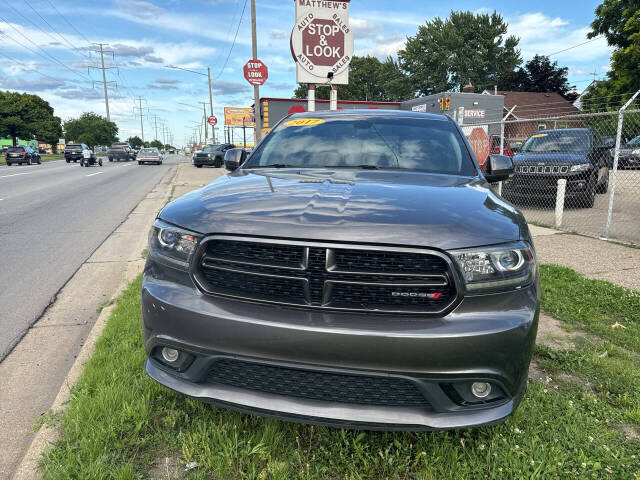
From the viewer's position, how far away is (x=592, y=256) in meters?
5.80

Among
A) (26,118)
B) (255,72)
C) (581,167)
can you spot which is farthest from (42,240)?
(26,118)

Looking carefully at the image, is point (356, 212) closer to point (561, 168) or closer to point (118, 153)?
point (561, 168)

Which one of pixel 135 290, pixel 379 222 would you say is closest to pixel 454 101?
pixel 135 290

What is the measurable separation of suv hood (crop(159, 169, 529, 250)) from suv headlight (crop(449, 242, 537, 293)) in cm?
4

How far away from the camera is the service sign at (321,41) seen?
8.10 m

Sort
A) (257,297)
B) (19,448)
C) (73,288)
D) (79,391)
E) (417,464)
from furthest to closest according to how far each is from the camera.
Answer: (73,288) → (79,391) → (19,448) → (417,464) → (257,297)

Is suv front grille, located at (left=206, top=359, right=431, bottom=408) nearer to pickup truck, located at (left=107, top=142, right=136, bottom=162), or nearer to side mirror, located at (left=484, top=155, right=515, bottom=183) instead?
side mirror, located at (left=484, top=155, right=515, bottom=183)

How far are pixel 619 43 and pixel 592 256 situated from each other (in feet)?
111

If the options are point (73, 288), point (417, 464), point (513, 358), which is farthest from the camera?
point (73, 288)

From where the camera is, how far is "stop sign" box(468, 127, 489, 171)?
12273 millimetres

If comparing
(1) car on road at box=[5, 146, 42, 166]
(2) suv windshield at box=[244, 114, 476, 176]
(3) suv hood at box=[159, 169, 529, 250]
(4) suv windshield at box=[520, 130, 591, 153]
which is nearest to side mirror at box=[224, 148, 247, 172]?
(2) suv windshield at box=[244, 114, 476, 176]

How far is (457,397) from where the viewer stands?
1752 mm

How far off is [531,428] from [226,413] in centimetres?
158

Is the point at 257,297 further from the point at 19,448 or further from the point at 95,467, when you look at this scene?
the point at 19,448
